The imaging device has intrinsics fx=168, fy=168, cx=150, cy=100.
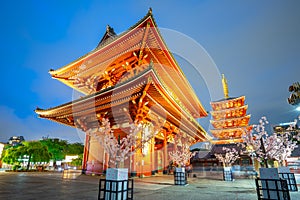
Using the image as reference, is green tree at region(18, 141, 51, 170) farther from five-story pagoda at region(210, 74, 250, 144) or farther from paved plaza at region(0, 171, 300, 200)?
five-story pagoda at region(210, 74, 250, 144)

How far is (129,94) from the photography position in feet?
43.7

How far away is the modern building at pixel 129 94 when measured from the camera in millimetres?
13269

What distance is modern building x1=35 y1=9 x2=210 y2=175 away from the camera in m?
13.3

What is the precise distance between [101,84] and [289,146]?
17.4 metres

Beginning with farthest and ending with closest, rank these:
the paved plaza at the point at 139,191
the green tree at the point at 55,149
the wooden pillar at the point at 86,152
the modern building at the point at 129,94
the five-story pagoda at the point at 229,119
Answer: the green tree at the point at 55,149 → the five-story pagoda at the point at 229,119 → the wooden pillar at the point at 86,152 → the modern building at the point at 129,94 → the paved plaza at the point at 139,191

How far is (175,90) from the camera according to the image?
23234 mm

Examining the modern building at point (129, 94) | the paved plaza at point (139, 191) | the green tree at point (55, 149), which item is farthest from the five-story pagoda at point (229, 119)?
the green tree at point (55, 149)

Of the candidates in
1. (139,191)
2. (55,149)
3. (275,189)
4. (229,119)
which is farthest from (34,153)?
(229,119)

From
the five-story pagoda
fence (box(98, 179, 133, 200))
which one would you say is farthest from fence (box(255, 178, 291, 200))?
the five-story pagoda

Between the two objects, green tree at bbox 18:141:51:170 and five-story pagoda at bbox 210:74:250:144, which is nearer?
green tree at bbox 18:141:51:170

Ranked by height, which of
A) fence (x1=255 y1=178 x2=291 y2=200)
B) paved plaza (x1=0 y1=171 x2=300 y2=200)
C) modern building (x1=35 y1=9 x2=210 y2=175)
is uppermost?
modern building (x1=35 y1=9 x2=210 y2=175)

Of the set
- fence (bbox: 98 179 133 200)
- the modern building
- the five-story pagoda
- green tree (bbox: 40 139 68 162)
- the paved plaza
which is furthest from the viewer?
green tree (bbox: 40 139 68 162)

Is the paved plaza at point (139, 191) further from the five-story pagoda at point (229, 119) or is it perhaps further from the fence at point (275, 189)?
the five-story pagoda at point (229, 119)

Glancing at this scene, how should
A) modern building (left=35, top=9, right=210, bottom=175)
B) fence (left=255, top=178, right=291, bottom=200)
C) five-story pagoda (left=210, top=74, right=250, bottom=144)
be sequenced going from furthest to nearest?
five-story pagoda (left=210, top=74, right=250, bottom=144)
modern building (left=35, top=9, right=210, bottom=175)
fence (left=255, top=178, right=291, bottom=200)
